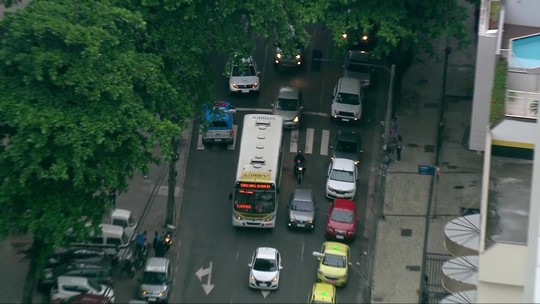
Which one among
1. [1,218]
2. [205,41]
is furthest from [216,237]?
[1,218]

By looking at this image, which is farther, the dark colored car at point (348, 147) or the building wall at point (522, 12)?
the dark colored car at point (348, 147)

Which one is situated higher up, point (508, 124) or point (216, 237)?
point (508, 124)

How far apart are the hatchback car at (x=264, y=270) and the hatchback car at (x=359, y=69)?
16060 mm

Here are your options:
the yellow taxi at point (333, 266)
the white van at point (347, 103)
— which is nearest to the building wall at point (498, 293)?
the yellow taxi at point (333, 266)

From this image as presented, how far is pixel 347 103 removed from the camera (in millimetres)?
64688

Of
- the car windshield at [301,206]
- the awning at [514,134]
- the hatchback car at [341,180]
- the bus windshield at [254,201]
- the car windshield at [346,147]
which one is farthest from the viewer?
the car windshield at [346,147]

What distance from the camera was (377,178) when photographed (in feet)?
202

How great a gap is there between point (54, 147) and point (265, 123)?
14305mm

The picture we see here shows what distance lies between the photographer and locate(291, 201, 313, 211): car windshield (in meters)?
57.9

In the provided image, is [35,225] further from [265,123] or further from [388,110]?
[388,110]

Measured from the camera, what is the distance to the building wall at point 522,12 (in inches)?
2189

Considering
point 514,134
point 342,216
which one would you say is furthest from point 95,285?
point 514,134

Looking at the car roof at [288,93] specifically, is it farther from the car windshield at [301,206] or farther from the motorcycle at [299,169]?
the car windshield at [301,206]

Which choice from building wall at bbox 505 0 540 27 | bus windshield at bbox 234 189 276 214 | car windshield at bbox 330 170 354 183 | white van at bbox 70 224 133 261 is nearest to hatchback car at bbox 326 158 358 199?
car windshield at bbox 330 170 354 183
